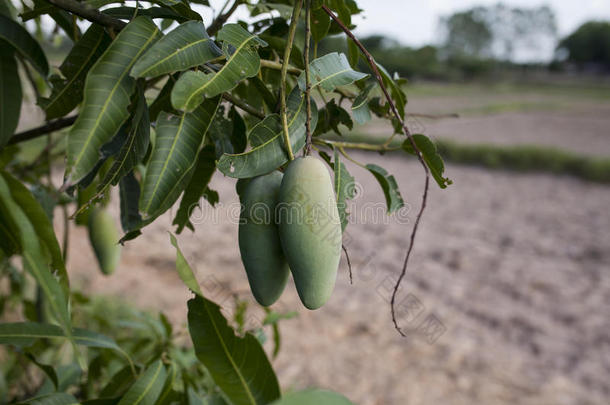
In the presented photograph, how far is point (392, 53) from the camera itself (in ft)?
60.2

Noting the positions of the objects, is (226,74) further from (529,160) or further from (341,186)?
(529,160)

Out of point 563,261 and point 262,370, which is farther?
point 563,261

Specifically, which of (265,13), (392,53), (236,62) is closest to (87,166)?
(236,62)

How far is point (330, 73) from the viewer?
0.47 metres

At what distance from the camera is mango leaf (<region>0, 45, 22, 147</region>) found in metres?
0.51

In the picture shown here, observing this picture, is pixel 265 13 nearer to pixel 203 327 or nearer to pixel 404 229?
pixel 203 327

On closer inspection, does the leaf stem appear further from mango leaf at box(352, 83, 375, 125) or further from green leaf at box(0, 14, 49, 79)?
green leaf at box(0, 14, 49, 79)

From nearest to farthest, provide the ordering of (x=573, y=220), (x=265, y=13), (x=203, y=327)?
(x=203, y=327), (x=265, y=13), (x=573, y=220)

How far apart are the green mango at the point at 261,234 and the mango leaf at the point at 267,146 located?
0.02 m

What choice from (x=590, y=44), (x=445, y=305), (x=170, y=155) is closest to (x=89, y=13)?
(x=170, y=155)

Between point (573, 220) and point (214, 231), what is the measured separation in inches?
150

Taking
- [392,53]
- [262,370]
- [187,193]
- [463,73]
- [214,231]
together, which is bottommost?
[463,73]

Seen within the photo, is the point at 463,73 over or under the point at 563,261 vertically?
under

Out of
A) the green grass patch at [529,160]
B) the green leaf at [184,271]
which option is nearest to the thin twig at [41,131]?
the green leaf at [184,271]
